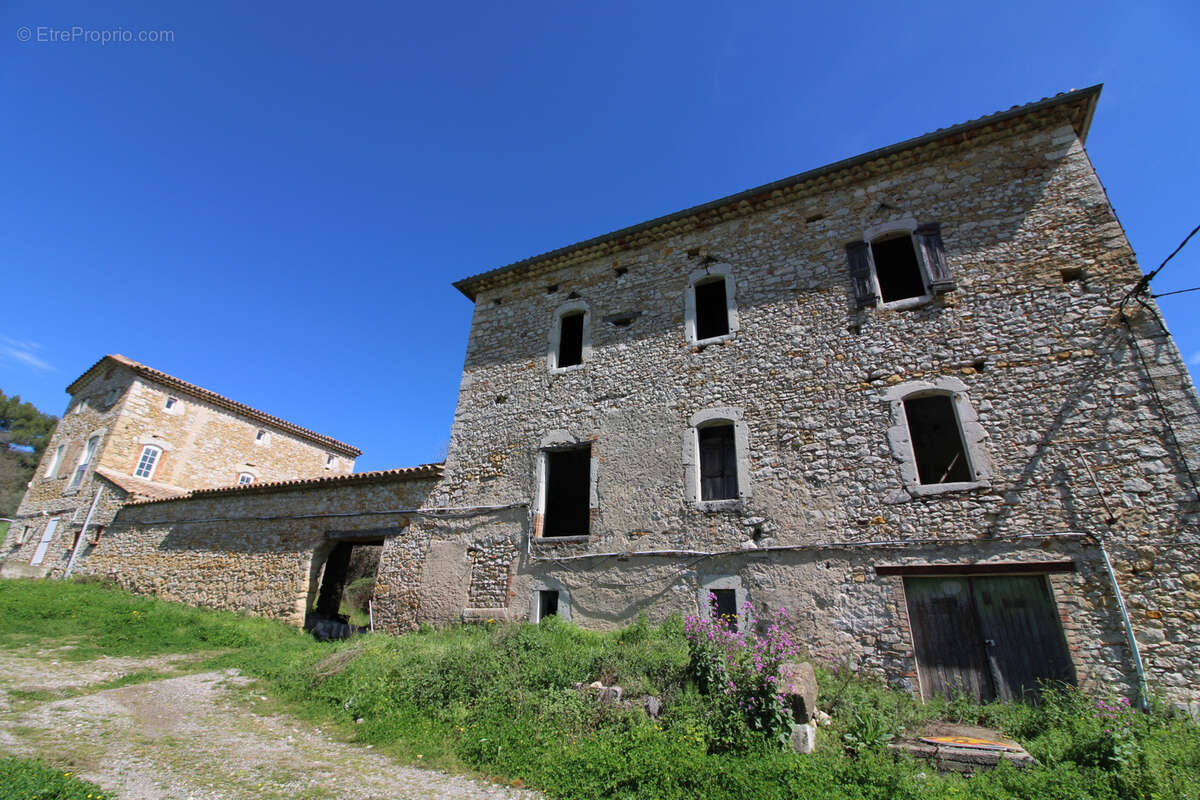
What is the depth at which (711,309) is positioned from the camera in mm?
11016

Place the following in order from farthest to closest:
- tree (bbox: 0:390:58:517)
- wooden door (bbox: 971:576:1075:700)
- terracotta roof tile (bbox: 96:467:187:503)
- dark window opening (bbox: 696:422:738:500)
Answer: tree (bbox: 0:390:58:517) < terracotta roof tile (bbox: 96:467:187:503) < dark window opening (bbox: 696:422:738:500) < wooden door (bbox: 971:576:1075:700)

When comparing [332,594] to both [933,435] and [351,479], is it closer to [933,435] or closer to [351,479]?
[351,479]

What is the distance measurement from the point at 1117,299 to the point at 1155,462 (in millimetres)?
2387

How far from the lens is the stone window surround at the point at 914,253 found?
8.83m

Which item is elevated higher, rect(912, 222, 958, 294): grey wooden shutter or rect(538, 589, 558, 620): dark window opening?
rect(912, 222, 958, 294): grey wooden shutter

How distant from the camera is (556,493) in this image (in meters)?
11.2

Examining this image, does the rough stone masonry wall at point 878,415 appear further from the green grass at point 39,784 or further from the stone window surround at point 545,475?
the green grass at point 39,784

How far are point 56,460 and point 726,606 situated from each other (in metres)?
25.4

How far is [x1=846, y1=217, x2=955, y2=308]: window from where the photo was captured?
886 centimetres

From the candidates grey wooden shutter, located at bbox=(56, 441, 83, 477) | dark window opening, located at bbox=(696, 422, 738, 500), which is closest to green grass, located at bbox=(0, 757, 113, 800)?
dark window opening, located at bbox=(696, 422, 738, 500)

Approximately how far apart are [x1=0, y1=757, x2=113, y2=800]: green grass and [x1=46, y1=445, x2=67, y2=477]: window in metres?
21.8

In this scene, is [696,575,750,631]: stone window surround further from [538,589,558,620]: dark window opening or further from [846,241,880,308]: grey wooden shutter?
[846,241,880,308]: grey wooden shutter

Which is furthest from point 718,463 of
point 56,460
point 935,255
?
point 56,460

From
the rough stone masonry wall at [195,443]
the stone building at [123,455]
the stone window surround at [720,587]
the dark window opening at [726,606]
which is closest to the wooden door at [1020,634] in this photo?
the stone window surround at [720,587]
